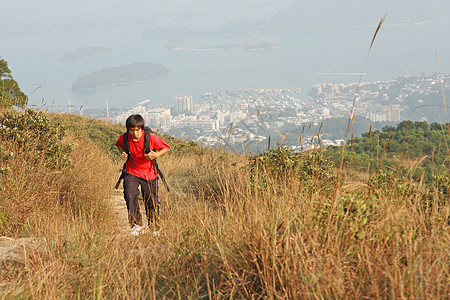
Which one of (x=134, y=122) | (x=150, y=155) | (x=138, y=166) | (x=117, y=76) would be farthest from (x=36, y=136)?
(x=117, y=76)

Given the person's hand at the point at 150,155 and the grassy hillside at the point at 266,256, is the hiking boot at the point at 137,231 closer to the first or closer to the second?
the grassy hillside at the point at 266,256

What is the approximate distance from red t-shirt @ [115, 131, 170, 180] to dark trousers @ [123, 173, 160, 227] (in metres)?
0.07

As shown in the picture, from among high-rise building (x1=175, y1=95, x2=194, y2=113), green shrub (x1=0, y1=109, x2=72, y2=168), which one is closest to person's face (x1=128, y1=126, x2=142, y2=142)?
green shrub (x1=0, y1=109, x2=72, y2=168)

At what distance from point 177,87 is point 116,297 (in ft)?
499

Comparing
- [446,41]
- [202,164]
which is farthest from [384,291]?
[446,41]

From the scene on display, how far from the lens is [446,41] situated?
19662cm

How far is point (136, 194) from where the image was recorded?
16.4 feet

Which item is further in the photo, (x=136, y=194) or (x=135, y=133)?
(x=136, y=194)

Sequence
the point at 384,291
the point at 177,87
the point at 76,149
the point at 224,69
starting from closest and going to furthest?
the point at 384,291, the point at 76,149, the point at 177,87, the point at 224,69

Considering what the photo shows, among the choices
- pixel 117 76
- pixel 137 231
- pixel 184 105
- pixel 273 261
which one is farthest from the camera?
pixel 117 76

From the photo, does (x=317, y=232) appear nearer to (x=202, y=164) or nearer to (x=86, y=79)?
(x=202, y=164)

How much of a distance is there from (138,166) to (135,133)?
1.57 ft

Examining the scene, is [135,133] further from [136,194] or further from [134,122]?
[136,194]

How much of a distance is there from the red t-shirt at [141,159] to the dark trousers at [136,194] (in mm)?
73
